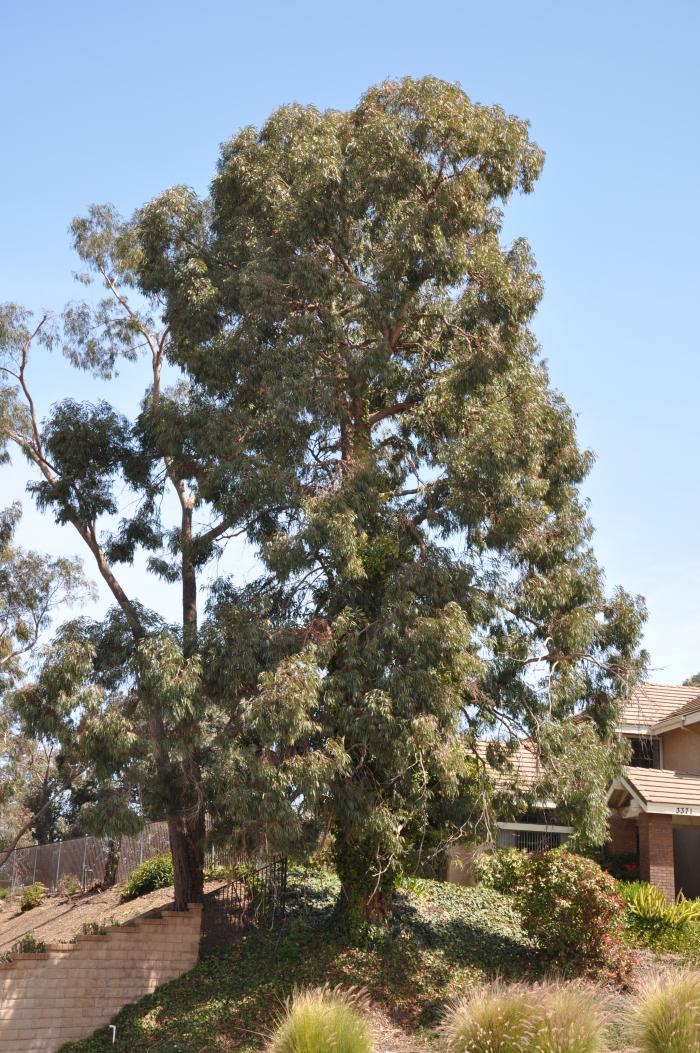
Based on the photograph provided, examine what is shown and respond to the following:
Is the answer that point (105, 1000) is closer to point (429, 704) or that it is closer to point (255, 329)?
point (429, 704)

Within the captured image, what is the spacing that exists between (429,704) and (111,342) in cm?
1291

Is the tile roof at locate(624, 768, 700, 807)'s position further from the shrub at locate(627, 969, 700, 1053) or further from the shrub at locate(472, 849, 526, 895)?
the shrub at locate(627, 969, 700, 1053)

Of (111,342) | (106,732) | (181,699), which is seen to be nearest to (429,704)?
(181,699)

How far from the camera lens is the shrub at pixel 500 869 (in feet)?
66.3

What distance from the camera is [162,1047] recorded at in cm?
1728

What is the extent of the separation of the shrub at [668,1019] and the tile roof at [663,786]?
12450 millimetres

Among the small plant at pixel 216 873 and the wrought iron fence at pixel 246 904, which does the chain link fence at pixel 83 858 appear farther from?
the wrought iron fence at pixel 246 904

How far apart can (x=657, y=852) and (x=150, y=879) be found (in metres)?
12.4

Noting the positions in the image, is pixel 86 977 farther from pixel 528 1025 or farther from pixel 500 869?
pixel 528 1025

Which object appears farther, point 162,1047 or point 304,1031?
point 162,1047

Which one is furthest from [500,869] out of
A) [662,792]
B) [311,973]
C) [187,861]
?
[187,861]

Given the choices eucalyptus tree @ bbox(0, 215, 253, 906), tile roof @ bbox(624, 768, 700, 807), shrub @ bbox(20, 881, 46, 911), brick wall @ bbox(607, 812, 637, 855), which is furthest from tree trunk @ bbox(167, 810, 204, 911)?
brick wall @ bbox(607, 812, 637, 855)

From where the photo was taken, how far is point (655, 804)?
82.1 ft

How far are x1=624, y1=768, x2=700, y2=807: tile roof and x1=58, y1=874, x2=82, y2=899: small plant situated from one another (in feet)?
50.4
